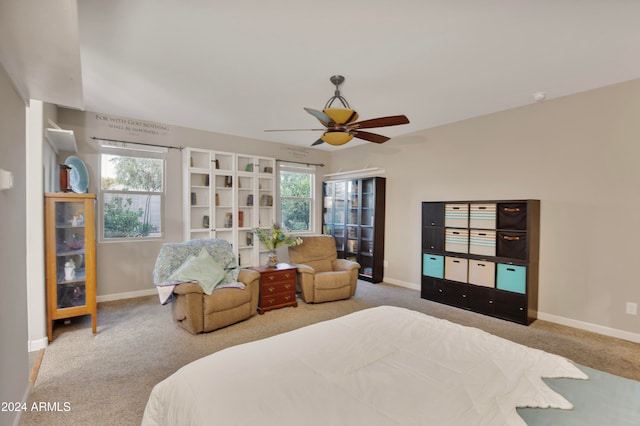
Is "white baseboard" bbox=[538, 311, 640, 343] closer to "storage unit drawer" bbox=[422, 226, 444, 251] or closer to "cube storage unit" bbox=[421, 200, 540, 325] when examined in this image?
"cube storage unit" bbox=[421, 200, 540, 325]

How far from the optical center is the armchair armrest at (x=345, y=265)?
468 cm

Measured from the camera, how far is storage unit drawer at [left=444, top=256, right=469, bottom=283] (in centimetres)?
428

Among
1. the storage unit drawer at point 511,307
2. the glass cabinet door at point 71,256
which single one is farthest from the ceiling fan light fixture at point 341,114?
the storage unit drawer at point 511,307

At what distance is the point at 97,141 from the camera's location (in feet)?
14.5

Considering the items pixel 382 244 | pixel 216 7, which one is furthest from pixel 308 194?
pixel 216 7

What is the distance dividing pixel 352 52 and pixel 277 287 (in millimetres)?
2962

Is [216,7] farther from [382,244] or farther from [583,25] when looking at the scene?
[382,244]

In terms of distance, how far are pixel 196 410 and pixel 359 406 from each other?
63 centimetres

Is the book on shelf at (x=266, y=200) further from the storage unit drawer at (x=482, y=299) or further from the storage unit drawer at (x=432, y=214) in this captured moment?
the storage unit drawer at (x=482, y=299)

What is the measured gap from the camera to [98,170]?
4441 mm

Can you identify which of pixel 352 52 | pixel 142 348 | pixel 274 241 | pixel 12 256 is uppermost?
pixel 352 52

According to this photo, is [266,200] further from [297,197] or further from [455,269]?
[455,269]

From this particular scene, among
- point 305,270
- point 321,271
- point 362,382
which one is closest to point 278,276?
point 305,270

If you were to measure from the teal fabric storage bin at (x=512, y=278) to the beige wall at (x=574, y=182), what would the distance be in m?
0.41
